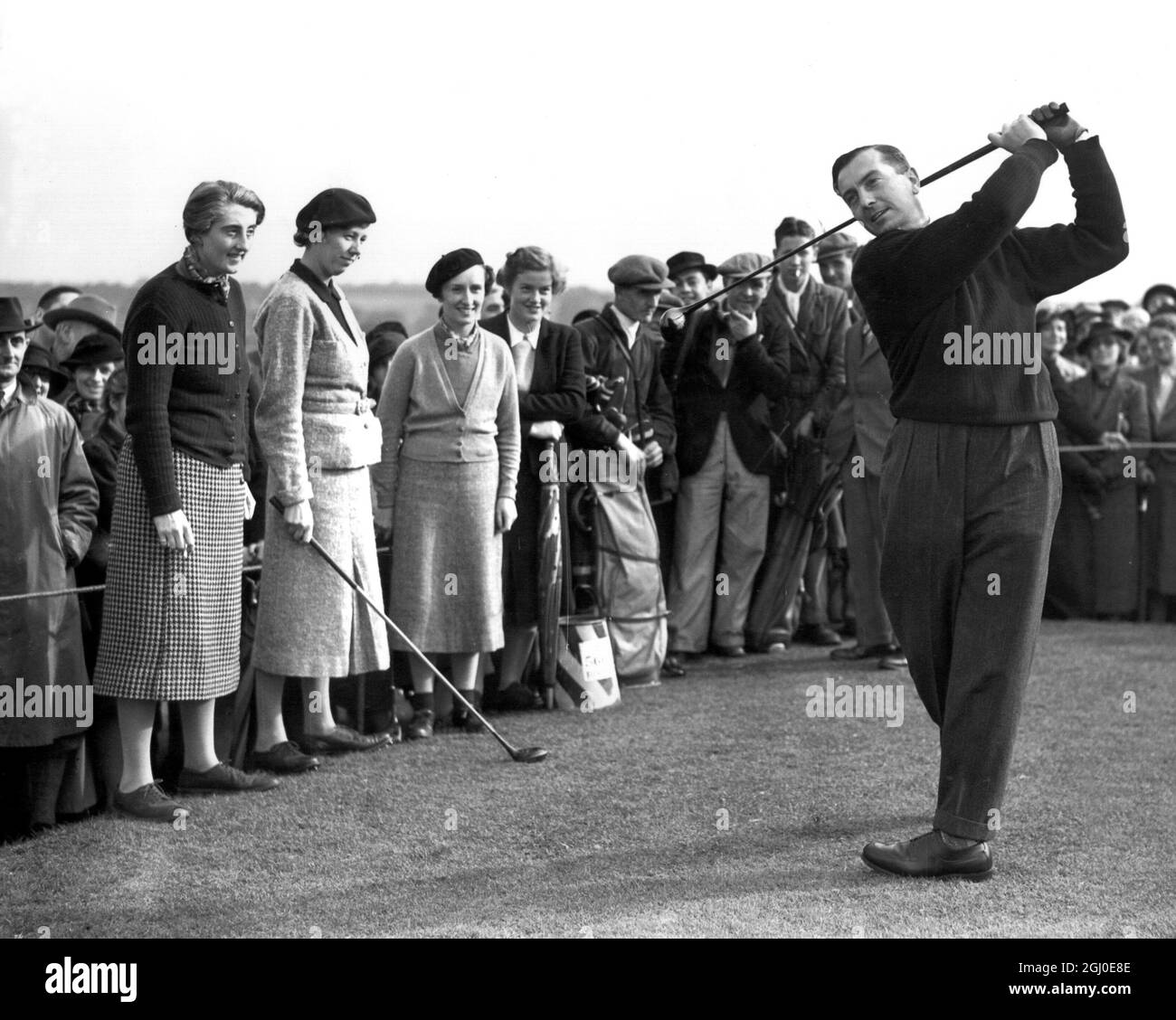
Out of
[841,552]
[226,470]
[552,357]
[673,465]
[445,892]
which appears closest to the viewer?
[445,892]

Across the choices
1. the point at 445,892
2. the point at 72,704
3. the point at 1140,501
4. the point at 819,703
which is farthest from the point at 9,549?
the point at 1140,501

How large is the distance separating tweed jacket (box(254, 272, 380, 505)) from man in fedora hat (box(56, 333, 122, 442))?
683mm

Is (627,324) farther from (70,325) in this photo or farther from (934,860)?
(934,860)

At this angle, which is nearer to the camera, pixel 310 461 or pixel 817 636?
pixel 310 461

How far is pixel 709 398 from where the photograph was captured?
29.1 feet

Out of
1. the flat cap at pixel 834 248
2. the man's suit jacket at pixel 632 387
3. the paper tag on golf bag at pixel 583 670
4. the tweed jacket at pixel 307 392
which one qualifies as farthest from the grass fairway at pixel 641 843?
the flat cap at pixel 834 248

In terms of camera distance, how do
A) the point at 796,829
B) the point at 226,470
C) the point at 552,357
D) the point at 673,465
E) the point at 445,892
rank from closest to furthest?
the point at 445,892, the point at 796,829, the point at 226,470, the point at 552,357, the point at 673,465

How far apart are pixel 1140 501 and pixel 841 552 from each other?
2.43 metres

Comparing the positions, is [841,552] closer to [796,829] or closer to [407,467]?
[407,467]

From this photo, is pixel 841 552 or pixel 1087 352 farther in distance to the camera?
pixel 1087 352

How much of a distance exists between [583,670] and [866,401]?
83.6 inches

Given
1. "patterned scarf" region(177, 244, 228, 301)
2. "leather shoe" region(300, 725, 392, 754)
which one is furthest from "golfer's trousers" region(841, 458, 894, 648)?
"patterned scarf" region(177, 244, 228, 301)

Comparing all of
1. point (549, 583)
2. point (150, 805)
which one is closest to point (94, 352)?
point (150, 805)

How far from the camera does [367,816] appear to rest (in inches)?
221
